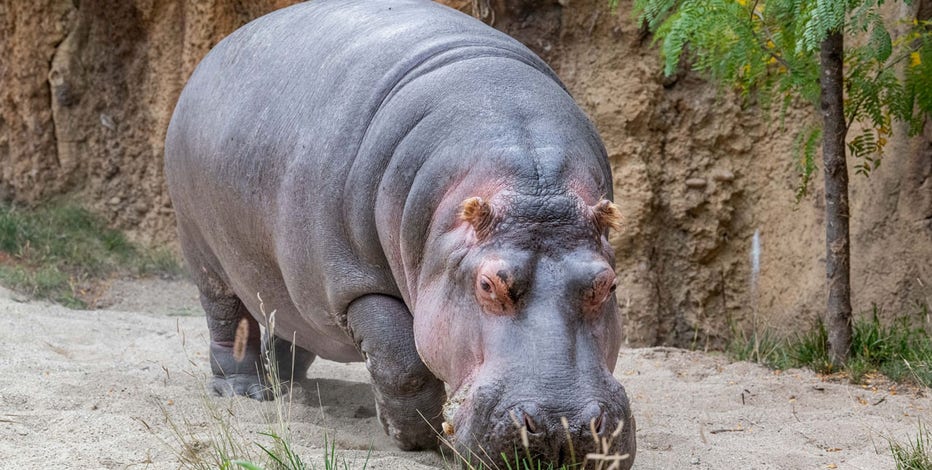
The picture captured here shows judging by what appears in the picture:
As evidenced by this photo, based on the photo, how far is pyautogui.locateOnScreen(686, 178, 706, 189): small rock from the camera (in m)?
7.04

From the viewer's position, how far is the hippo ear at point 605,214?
3045mm

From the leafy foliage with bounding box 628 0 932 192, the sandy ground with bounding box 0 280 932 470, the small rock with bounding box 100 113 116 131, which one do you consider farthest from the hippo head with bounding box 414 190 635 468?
the small rock with bounding box 100 113 116 131

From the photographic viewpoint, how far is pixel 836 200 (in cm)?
506

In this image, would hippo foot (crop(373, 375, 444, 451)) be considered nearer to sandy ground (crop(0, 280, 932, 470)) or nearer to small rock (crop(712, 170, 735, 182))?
sandy ground (crop(0, 280, 932, 470))

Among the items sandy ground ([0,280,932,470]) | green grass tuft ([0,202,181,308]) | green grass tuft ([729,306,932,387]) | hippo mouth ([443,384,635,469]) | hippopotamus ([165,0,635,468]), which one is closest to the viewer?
hippo mouth ([443,384,635,469])

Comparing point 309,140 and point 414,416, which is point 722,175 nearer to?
point 309,140

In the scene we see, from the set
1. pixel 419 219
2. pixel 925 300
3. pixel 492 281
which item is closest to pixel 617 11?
pixel 925 300

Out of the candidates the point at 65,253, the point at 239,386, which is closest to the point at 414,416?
the point at 239,386

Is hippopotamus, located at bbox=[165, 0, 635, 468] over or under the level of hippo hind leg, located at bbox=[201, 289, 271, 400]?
over

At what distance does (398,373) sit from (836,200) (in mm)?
2480

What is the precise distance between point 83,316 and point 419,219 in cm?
420

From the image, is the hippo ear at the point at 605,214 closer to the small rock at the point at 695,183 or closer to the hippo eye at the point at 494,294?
the hippo eye at the point at 494,294

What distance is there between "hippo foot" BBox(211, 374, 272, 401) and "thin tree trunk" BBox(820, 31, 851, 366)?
2.65 meters

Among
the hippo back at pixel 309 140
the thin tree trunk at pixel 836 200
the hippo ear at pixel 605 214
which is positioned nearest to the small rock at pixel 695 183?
the thin tree trunk at pixel 836 200
